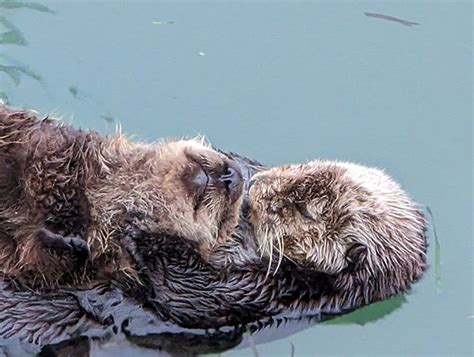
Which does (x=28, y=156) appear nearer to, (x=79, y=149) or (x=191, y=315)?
(x=79, y=149)

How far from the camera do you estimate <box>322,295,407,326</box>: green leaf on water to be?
4004 millimetres

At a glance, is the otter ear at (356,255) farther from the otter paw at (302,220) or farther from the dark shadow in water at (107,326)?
the dark shadow in water at (107,326)

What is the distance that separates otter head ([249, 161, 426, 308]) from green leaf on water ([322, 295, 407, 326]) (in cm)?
7

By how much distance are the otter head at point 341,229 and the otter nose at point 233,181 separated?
0.52 feet

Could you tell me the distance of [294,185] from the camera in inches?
154

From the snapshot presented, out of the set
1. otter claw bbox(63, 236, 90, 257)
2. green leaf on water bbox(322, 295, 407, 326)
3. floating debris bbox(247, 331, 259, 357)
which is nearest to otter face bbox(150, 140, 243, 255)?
otter claw bbox(63, 236, 90, 257)

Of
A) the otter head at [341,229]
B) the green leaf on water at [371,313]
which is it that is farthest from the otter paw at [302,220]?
the green leaf on water at [371,313]

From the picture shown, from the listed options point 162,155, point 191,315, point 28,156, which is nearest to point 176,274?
point 191,315

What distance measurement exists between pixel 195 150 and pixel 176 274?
46cm

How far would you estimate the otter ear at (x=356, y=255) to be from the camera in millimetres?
3828

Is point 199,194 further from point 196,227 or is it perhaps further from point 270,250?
point 270,250

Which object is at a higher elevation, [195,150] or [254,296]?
[195,150]

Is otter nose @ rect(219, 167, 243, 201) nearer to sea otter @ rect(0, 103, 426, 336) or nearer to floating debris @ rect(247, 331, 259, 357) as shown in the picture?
sea otter @ rect(0, 103, 426, 336)

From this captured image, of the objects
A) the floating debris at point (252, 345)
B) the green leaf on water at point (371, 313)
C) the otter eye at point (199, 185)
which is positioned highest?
the otter eye at point (199, 185)
